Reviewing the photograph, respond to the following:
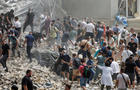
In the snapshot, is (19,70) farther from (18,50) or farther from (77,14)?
(77,14)

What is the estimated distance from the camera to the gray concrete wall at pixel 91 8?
2680 centimetres

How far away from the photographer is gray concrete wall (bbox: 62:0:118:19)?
26.8 metres

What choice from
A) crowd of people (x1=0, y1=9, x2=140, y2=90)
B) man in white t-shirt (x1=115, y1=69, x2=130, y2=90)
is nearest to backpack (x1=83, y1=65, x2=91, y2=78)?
crowd of people (x1=0, y1=9, x2=140, y2=90)

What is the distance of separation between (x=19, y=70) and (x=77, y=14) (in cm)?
1499

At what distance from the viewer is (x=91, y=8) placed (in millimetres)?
27812

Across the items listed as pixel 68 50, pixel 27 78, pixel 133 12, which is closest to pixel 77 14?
pixel 133 12

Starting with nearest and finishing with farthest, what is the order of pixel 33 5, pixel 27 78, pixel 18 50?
pixel 27 78
pixel 18 50
pixel 33 5

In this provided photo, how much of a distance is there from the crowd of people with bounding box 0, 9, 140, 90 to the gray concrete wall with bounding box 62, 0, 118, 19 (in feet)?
18.3

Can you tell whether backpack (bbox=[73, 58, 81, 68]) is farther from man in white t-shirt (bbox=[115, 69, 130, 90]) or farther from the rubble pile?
man in white t-shirt (bbox=[115, 69, 130, 90])

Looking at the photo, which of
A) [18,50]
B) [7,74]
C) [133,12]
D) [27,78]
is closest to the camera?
[27,78]

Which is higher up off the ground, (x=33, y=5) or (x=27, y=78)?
(x=33, y=5)

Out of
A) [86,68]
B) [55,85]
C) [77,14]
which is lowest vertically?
[55,85]

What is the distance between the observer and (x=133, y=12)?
28078 millimetres

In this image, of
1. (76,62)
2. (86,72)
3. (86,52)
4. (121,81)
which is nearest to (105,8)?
(86,52)
